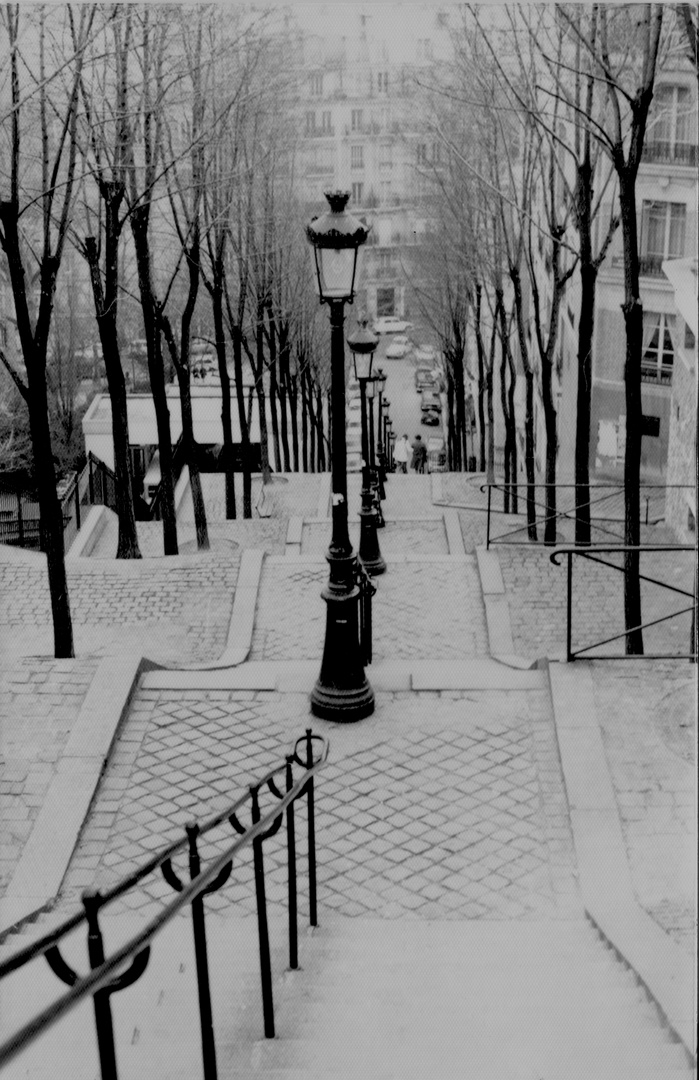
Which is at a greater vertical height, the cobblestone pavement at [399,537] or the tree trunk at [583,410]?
the tree trunk at [583,410]

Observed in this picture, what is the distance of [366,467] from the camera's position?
1686 cm

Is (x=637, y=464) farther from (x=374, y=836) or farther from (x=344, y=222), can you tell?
(x=374, y=836)

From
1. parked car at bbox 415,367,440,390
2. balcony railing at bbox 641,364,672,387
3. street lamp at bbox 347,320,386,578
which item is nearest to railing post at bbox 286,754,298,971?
street lamp at bbox 347,320,386,578

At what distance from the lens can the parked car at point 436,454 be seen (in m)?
51.1

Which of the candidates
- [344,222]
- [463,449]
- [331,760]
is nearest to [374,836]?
[331,760]

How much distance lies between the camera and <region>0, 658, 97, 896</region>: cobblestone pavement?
689 cm

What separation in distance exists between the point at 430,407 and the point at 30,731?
5751cm

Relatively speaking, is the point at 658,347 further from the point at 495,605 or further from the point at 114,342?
the point at 495,605

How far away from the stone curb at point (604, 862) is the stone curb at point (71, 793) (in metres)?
2.95

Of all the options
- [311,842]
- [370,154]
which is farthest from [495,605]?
[370,154]

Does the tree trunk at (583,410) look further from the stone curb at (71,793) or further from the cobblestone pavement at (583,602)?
the stone curb at (71,793)

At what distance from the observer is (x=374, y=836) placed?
695 centimetres

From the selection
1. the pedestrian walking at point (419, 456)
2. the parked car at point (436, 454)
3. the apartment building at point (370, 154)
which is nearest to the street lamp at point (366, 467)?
the apartment building at point (370, 154)

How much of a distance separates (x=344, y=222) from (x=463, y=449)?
1270 inches
